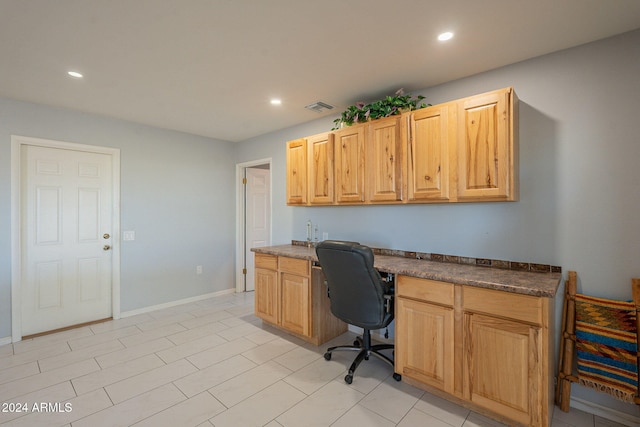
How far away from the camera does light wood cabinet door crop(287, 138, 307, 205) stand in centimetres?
330

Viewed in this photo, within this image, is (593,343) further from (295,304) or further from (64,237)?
(64,237)

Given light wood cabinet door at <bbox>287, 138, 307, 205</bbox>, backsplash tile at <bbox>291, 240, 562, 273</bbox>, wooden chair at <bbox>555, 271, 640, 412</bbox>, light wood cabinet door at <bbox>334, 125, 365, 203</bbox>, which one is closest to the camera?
wooden chair at <bbox>555, 271, 640, 412</bbox>

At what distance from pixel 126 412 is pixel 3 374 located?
1379 mm

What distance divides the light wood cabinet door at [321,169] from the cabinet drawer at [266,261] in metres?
0.75

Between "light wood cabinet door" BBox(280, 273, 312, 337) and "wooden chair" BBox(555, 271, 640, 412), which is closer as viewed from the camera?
"wooden chair" BBox(555, 271, 640, 412)

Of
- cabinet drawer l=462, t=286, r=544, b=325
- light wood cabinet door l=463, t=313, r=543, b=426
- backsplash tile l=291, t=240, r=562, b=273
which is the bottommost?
light wood cabinet door l=463, t=313, r=543, b=426

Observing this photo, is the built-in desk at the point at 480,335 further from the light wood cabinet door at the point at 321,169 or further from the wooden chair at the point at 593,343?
the light wood cabinet door at the point at 321,169

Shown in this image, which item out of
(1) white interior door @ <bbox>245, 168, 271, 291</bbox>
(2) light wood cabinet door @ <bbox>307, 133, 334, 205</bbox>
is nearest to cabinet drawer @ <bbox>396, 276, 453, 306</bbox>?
(2) light wood cabinet door @ <bbox>307, 133, 334, 205</bbox>

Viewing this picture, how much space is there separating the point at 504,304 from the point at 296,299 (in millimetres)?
1830

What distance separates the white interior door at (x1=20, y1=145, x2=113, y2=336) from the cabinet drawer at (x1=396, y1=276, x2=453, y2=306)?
138 inches

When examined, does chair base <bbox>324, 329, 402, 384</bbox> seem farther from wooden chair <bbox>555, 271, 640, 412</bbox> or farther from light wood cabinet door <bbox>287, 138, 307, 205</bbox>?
light wood cabinet door <bbox>287, 138, 307, 205</bbox>

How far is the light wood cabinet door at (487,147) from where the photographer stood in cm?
196

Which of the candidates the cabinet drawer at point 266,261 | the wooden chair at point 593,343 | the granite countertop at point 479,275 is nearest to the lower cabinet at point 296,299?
the cabinet drawer at point 266,261

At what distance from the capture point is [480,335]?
1.80 metres
